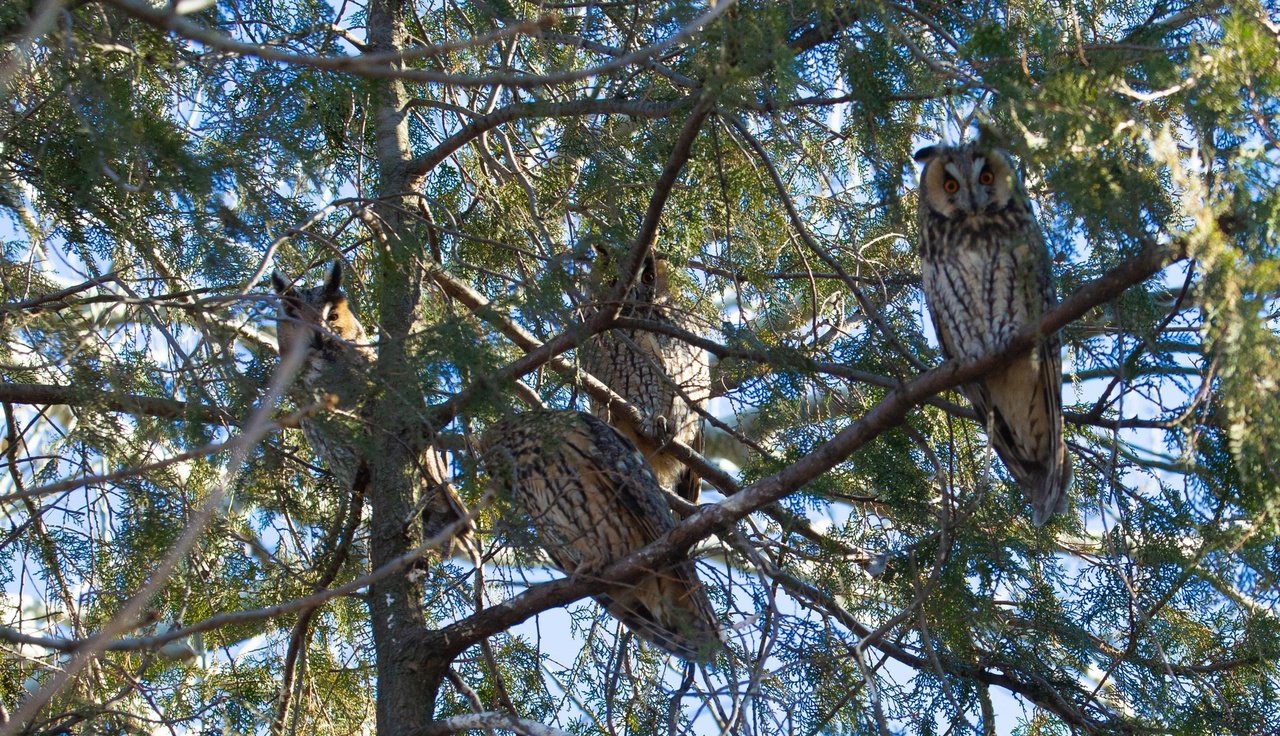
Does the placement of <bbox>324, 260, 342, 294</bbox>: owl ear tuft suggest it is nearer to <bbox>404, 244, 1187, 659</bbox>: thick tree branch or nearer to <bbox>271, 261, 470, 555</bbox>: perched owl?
<bbox>271, 261, 470, 555</bbox>: perched owl

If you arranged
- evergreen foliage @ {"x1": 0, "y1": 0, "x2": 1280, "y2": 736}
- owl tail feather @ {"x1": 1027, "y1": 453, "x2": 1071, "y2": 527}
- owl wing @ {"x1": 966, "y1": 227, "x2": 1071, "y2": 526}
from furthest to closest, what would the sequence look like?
owl tail feather @ {"x1": 1027, "y1": 453, "x2": 1071, "y2": 527} → owl wing @ {"x1": 966, "y1": 227, "x2": 1071, "y2": 526} → evergreen foliage @ {"x1": 0, "y1": 0, "x2": 1280, "y2": 736}

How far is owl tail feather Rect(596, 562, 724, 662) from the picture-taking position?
3.28 metres

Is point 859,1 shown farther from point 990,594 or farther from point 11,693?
point 11,693

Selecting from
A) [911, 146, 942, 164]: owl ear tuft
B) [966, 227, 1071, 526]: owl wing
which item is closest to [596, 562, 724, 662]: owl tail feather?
[966, 227, 1071, 526]: owl wing

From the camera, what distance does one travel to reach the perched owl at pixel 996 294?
10.7 feet

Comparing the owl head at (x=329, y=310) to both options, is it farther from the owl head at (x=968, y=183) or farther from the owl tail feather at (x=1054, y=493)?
the owl tail feather at (x=1054, y=493)

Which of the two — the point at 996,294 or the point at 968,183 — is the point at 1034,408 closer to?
the point at 996,294

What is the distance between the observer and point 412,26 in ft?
15.9

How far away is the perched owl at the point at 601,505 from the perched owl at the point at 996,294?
39.0 inches

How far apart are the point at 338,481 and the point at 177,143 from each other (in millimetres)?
1575

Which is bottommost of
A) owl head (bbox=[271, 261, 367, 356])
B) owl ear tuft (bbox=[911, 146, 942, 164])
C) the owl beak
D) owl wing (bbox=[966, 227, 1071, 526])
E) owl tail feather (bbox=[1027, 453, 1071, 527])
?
owl tail feather (bbox=[1027, 453, 1071, 527])

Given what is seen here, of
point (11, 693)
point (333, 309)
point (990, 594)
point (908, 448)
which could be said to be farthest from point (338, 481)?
point (990, 594)

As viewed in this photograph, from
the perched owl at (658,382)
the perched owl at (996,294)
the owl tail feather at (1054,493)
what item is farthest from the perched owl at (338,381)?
the owl tail feather at (1054,493)

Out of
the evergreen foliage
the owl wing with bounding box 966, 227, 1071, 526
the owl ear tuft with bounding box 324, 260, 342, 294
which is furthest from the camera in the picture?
the owl ear tuft with bounding box 324, 260, 342, 294
